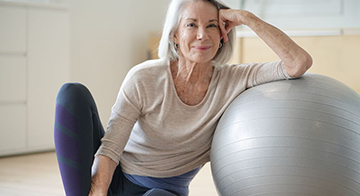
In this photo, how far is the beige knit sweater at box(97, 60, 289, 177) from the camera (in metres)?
1.83

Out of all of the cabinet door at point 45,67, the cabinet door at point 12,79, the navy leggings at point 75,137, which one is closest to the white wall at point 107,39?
the cabinet door at point 45,67

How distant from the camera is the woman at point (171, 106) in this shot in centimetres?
176

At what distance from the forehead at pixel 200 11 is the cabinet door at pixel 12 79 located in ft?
7.18

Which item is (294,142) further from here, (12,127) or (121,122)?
(12,127)

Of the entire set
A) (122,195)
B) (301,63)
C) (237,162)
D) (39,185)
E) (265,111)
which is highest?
(301,63)

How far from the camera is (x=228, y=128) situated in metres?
1.69

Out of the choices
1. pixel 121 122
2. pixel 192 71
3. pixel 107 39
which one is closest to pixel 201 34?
pixel 192 71

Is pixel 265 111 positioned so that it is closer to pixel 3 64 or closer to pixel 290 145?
pixel 290 145

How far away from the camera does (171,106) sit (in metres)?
1.86

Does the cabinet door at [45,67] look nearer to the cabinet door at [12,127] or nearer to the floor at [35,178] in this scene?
the cabinet door at [12,127]

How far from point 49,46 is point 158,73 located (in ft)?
7.32

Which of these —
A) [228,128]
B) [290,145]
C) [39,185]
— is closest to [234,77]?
[228,128]

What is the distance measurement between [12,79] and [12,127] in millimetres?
340

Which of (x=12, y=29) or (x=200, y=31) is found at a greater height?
(x=200, y=31)
